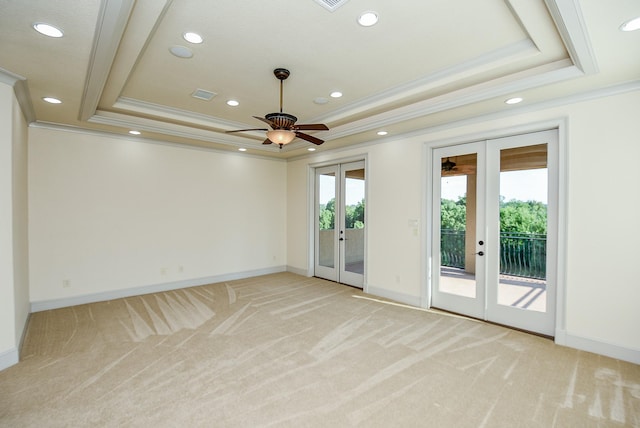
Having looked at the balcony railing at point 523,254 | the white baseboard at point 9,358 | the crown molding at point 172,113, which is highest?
the crown molding at point 172,113

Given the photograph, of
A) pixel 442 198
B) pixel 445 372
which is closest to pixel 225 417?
pixel 445 372

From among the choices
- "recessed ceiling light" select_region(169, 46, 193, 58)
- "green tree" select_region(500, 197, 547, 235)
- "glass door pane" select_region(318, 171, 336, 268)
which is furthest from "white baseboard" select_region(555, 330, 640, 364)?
"recessed ceiling light" select_region(169, 46, 193, 58)

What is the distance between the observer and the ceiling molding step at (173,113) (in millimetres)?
4160

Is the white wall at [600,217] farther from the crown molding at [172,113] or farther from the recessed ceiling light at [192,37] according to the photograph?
the crown molding at [172,113]

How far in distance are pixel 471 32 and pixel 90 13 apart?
9.37ft

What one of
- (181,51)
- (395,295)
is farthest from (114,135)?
(395,295)

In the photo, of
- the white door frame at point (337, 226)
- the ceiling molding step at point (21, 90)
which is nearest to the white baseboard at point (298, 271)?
the white door frame at point (337, 226)

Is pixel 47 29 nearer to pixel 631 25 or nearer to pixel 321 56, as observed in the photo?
pixel 321 56

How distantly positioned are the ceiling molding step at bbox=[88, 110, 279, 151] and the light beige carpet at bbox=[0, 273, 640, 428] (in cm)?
274

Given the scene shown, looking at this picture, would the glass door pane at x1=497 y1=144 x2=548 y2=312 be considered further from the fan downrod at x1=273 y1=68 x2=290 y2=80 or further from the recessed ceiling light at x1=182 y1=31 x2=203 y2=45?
the recessed ceiling light at x1=182 y1=31 x2=203 y2=45

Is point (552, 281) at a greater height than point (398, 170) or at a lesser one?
lesser

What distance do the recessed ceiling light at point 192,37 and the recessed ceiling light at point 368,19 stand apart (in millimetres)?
1375

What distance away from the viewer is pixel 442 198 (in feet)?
15.1

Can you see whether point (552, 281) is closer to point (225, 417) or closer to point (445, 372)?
point (445, 372)
